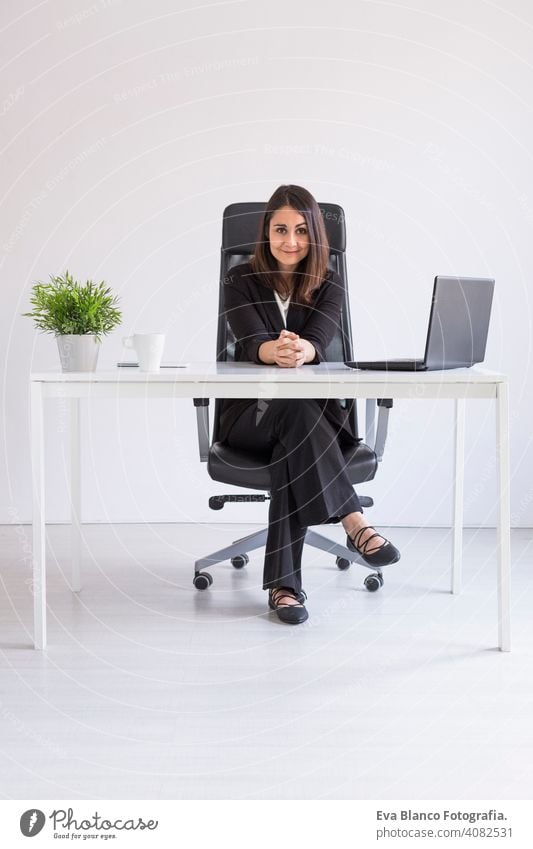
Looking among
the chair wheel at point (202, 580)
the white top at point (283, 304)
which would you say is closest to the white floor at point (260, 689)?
the chair wheel at point (202, 580)

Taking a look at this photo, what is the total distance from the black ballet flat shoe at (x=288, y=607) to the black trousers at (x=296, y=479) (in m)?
0.03

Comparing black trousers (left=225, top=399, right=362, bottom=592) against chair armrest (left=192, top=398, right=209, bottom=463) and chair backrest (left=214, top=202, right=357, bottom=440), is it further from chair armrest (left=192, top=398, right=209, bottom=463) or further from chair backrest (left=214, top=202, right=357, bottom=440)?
chair backrest (left=214, top=202, right=357, bottom=440)

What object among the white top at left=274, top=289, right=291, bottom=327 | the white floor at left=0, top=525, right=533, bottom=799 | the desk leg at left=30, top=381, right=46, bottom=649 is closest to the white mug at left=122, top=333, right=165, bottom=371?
the desk leg at left=30, top=381, right=46, bottom=649

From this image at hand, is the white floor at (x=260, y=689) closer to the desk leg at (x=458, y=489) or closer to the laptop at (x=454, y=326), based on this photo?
the desk leg at (x=458, y=489)

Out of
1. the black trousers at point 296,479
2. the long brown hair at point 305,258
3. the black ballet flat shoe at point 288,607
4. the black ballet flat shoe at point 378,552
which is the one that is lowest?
the black ballet flat shoe at point 288,607

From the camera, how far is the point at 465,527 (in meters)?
3.84

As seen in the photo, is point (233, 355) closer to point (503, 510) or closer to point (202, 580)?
point (202, 580)

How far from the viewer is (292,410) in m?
2.53

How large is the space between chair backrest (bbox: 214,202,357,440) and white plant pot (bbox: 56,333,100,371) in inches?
22.7

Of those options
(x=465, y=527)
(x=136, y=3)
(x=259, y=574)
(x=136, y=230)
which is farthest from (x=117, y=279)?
(x=465, y=527)

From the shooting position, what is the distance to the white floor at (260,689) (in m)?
1.62

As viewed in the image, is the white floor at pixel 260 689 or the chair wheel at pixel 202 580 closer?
the white floor at pixel 260 689

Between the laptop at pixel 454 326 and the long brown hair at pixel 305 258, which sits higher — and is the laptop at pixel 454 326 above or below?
below

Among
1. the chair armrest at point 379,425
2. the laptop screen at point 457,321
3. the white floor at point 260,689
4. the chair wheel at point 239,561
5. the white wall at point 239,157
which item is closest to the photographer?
the white floor at point 260,689
